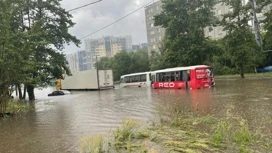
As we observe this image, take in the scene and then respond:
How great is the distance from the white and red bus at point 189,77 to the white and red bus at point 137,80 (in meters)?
14.0

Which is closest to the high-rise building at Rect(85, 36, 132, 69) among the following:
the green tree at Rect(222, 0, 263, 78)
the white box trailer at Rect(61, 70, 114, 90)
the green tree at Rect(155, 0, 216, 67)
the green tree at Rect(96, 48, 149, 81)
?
the green tree at Rect(96, 48, 149, 81)

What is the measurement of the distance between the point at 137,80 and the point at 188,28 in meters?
19.8

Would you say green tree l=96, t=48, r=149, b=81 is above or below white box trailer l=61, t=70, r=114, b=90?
above

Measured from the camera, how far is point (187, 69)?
3538 cm

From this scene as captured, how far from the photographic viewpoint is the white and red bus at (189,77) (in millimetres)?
34125

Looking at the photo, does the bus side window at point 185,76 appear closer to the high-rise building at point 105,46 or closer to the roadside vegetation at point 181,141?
the roadside vegetation at point 181,141

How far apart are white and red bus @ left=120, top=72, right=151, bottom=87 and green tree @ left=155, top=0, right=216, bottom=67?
1374cm

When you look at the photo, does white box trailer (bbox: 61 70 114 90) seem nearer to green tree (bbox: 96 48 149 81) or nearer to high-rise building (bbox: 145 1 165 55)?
green tree (bbox: 96 48 149 81)

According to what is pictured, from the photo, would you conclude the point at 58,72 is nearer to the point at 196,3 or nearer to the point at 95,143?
the point at 196,3

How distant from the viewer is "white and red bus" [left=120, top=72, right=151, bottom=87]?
5566 cm

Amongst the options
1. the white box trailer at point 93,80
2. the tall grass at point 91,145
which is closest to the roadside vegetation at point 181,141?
the tall grass at point 91,145

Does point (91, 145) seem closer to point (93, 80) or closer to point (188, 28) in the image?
point (188, 28)

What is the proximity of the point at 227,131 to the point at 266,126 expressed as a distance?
2.26m

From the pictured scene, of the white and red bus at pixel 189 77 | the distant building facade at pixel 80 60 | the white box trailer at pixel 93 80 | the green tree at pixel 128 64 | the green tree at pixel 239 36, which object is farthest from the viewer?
the distant building facade at pixel 80 60
